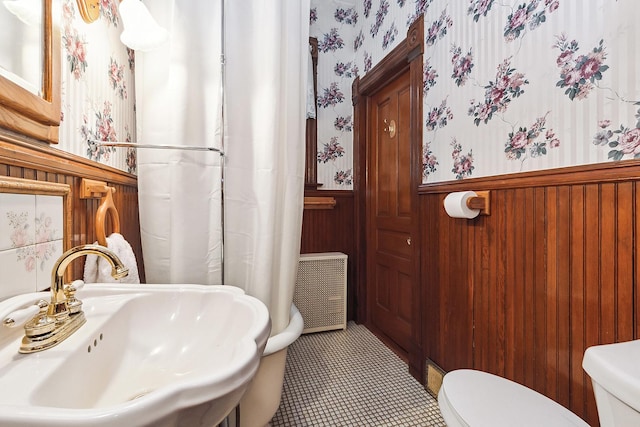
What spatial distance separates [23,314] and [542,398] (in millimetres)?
1411

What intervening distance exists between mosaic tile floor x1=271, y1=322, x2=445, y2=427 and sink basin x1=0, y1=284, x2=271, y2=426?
0.83 m

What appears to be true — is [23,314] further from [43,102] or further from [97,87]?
[97,87]

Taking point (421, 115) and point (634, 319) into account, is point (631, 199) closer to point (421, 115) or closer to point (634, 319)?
point (634, 319)

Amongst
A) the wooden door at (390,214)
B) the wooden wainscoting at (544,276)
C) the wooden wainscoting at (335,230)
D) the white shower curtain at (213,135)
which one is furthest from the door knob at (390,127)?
the white shower curtain at (213,135)

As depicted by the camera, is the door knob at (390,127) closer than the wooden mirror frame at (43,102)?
No

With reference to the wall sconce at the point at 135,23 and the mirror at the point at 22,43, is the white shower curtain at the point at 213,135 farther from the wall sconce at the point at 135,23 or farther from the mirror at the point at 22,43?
the mirror at the point at 22,43

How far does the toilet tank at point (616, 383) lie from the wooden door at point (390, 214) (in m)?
1.26

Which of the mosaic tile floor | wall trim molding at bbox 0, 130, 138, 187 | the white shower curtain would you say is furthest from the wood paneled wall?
the mosaic tile floor

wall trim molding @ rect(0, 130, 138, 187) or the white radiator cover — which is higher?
wall trim molding @ rect(0, 130, 138, 187)

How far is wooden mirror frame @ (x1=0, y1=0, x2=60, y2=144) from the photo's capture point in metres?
0.64

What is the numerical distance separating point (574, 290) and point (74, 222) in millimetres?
1643

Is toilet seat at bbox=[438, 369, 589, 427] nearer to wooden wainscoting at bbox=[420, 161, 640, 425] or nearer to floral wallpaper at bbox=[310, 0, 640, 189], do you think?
wooden wainscoting at bbox=[420, 161, 640, 425]

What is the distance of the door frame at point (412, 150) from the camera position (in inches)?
69.2

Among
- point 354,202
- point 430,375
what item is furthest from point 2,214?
point 354,202
